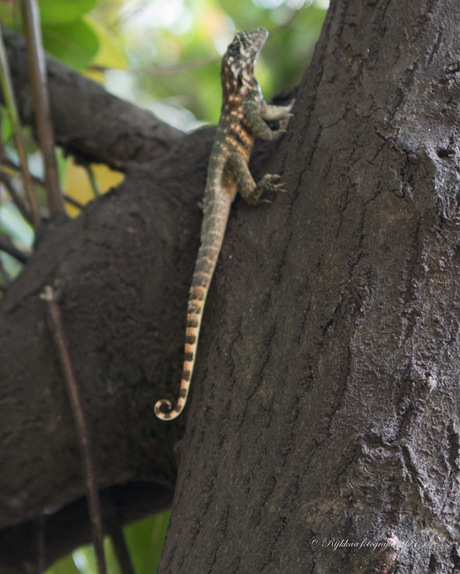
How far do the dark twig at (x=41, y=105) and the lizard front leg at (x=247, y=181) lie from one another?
73cm

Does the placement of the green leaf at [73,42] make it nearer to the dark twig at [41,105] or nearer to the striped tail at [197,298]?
the dark twig at [41,105]

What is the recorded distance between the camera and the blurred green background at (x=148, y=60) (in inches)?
92.7

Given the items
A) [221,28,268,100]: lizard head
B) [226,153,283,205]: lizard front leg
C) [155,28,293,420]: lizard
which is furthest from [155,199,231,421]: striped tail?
[221,28,268,100]: lizard head

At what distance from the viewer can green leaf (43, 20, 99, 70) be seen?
8.14 ft

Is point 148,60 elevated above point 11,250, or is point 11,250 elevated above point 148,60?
point 148,60

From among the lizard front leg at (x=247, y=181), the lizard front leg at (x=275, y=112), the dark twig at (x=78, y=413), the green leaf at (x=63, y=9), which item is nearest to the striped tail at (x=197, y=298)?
the lizard front leg at (x=247, y=181)

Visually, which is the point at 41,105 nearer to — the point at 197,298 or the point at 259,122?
the point at 259,122

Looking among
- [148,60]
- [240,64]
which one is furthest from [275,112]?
[148,60]

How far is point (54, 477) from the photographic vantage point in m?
1.73

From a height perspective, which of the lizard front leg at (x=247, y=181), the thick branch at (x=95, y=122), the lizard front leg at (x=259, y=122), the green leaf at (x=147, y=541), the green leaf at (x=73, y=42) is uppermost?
the green leaf at (x=73, y=42)

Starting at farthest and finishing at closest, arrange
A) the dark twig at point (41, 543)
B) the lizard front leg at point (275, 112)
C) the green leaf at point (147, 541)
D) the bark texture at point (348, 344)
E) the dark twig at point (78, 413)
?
the green leaf at point (147, 541) < the dark twig at point (41, 543) < the lizard front leg at point (275, 112) < the dark twig at point (78, 413) < the bark texture at point (348, 344)

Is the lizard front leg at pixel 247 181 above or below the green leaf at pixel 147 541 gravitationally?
above

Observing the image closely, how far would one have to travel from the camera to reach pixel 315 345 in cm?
113

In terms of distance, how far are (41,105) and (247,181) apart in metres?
0.97
